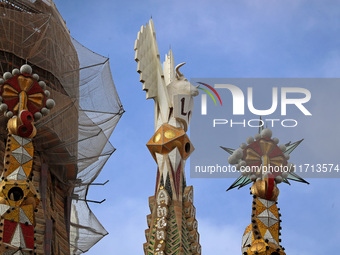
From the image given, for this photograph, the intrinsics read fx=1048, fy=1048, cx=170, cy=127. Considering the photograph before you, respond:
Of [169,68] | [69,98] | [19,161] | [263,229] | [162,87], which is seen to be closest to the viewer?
[263,229]

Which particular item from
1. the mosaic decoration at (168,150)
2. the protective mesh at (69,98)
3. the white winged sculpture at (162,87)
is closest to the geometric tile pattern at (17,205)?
the protective mesh at (69,98)

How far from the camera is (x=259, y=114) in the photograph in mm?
34625

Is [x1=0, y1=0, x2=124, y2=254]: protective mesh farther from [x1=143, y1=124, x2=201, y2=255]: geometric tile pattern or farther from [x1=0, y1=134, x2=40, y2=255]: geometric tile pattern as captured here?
[x1=0, y1=134, x2=40, y2=255]: geometric tile pattern

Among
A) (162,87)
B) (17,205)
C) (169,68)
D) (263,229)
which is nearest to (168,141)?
(162,87)

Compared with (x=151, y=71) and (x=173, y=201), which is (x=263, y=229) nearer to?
(x=173, y=201)

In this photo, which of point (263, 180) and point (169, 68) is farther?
point (169, 68)

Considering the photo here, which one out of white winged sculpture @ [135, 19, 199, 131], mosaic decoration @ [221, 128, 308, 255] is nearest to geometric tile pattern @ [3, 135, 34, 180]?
mosaic decoration @ [221, 128, 308, 255]

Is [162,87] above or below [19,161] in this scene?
above

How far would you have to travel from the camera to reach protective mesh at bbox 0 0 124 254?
129ft

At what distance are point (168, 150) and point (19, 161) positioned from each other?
11.1m

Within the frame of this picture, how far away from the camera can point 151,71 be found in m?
43.5

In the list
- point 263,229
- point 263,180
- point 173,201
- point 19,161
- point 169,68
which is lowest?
point 263,229

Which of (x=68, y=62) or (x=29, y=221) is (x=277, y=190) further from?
(x=68, y=62)

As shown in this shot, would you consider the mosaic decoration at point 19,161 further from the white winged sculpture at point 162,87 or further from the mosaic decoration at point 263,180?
the white winged sculpture at point 162,87
